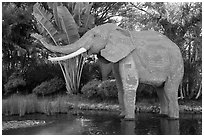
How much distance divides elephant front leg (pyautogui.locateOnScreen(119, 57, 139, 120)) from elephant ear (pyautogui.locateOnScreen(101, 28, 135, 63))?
0.20 meters

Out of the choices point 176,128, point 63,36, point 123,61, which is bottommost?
point 176,128

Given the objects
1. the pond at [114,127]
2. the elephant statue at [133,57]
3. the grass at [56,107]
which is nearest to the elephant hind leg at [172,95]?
the elephant statue at [133,57]

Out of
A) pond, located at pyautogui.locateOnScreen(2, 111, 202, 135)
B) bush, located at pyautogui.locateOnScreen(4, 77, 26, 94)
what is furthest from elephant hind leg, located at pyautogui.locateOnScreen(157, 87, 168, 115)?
bush, located at pyautogui.locateOnScreen(4, 77, 26, 94)

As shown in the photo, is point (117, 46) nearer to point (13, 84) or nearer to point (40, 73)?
point (40, 73)

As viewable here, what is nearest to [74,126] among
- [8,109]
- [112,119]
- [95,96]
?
[112,119]

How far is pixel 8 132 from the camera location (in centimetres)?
586

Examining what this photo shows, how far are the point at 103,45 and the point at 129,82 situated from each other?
3.36 feet

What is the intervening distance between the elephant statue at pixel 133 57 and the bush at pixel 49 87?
206 inches

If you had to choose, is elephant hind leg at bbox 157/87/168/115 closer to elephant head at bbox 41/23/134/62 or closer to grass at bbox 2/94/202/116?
grass at bbox 2/94/202/116

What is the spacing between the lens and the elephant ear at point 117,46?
6.66 m

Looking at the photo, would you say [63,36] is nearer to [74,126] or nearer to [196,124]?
[74,126]

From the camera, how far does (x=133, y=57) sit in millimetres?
6828

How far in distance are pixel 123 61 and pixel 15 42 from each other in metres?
8.62

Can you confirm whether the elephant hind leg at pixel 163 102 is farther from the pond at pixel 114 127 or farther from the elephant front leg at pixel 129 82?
the elephant front leg at pixel 129 82
